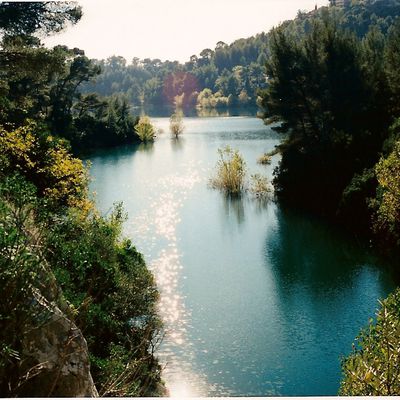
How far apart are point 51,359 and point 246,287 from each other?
1241 centimetres

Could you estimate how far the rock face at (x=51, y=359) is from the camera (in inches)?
277

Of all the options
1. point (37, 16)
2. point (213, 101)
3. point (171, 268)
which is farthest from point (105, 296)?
point (213, 101)

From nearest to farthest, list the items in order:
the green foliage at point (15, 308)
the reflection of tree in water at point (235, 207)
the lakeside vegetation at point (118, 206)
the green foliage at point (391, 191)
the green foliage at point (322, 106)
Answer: the green foliage at point (15, 308), the lakeside vegetation at point (118, 206), the green foliage at point (391, 191), the reflection of tree in water at point (235, 207), the green foliage at point (322, 106)

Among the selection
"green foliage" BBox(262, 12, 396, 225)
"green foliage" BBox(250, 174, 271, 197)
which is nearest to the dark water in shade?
"green foliage" BBox(250, 174, 271, 197)

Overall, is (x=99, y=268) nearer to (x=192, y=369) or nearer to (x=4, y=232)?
(x=192, y=369)

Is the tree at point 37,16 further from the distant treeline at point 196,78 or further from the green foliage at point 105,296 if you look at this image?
the distant treeline at point 196,78

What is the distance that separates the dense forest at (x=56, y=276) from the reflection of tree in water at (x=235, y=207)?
35.8ft

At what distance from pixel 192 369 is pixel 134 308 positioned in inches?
89.0

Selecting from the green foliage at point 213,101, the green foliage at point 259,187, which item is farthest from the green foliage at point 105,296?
the green foliage at point 213,101

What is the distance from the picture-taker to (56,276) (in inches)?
446

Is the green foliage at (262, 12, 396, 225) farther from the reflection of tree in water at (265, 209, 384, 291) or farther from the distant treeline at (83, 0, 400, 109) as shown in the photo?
the distant treeline at (83, 0, 400, 109)

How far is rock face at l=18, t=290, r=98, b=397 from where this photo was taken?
Result: 7.03m

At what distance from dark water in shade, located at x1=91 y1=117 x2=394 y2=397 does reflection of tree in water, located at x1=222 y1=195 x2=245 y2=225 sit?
0.07m

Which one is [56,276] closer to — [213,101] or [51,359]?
[51,359]
